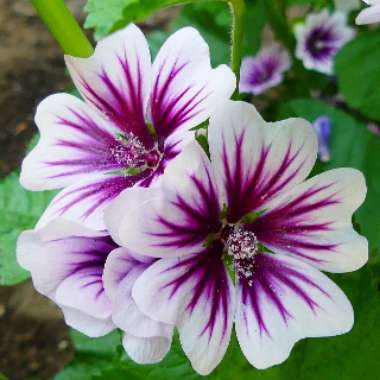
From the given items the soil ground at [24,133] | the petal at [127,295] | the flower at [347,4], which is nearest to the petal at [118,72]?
the petal at [127,295]

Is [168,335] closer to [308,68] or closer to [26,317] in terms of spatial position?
[308,68]

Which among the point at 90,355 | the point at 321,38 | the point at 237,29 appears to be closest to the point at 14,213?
the point at 90,355

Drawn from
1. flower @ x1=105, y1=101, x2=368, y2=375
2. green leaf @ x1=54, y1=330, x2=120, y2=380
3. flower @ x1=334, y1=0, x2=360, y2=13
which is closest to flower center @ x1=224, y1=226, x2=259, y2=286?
flower @ x1=105, y1=101, x2=368, y2=375

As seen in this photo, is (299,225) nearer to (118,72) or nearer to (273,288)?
(273,288)

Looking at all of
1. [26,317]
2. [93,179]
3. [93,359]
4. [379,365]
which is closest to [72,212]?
[93,179]

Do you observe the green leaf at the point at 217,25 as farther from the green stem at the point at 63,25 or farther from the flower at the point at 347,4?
the green stem at the point at 63,25
